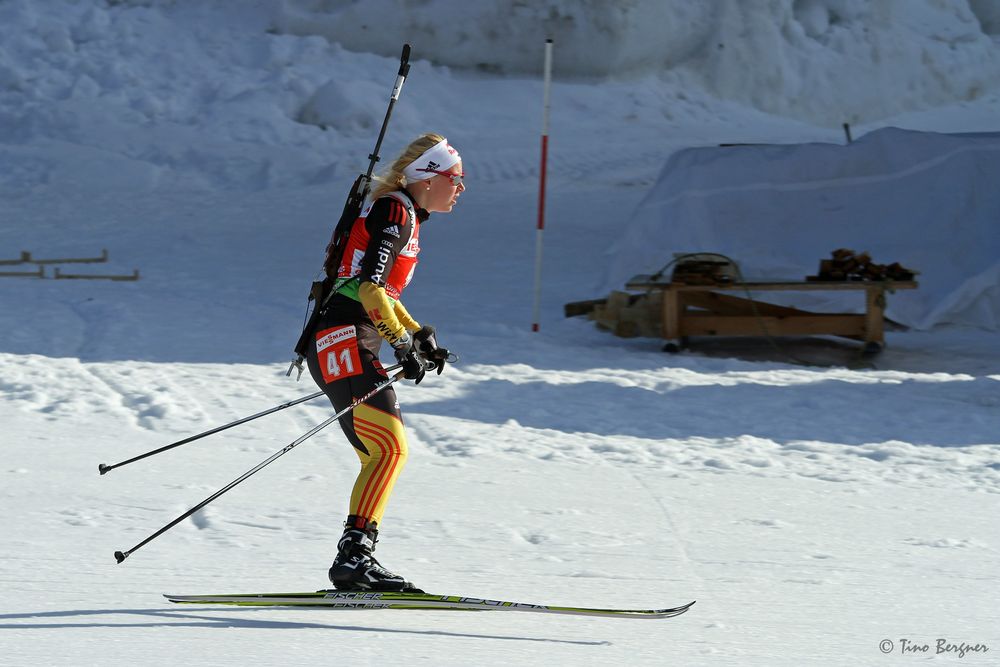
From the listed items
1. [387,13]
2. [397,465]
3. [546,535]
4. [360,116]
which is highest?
[387,13]

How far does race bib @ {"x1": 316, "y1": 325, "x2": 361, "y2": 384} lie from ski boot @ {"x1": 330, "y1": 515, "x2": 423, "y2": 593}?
1.43 feet

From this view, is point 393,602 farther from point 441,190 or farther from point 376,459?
point 441,190

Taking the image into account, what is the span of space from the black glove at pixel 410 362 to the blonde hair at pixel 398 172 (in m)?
0.46

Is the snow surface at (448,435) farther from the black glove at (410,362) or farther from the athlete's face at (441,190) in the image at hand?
the athlete's face at (441,190)

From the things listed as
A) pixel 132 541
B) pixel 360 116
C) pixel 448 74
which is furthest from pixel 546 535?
pixel 448 74

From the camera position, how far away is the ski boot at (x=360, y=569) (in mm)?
3691

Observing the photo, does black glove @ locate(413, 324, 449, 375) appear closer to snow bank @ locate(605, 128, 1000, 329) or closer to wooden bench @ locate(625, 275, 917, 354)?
wooden bench @ locate(625, 275, 917, 354)

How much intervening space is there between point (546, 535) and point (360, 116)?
55.5ft

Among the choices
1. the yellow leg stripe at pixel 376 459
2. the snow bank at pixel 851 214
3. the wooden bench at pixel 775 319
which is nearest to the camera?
the yellow leg stripe at pixel 376 459

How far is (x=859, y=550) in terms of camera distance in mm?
4629

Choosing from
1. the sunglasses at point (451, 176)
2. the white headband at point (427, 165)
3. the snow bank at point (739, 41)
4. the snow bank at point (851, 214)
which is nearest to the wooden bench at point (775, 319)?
the snow bank at point (851, 214)

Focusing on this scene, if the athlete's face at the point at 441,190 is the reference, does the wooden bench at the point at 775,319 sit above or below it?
below

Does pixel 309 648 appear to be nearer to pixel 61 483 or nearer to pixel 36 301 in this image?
pixel 61 483

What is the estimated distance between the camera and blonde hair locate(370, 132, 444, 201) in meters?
3.88
